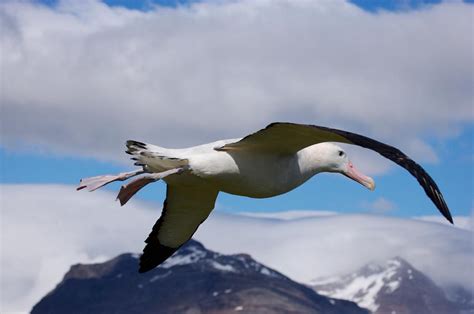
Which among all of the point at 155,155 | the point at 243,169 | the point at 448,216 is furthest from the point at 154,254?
the point at 448,216

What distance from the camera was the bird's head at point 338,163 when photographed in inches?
483

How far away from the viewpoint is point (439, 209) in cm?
991

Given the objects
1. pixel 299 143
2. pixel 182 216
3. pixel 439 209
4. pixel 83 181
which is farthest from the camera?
pixel 182 216

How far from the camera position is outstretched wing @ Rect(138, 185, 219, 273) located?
1340 cm

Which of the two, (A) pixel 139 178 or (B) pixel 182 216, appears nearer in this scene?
(A) pixel 139 178

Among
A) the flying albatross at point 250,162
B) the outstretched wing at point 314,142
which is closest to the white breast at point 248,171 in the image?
the flying albatross at point 250,162

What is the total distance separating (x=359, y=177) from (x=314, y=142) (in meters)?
1.87

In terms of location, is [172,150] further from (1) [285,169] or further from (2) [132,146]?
(1) [285,169]

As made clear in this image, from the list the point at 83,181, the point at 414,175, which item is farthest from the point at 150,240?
the point at 414,175

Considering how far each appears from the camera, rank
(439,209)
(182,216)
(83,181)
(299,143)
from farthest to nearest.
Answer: (182,216) → (83,181) → (299,143) → (439,209)

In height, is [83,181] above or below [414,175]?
above

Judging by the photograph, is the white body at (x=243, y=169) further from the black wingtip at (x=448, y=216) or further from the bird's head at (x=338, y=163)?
the black wingtip at (x=448, y=216)

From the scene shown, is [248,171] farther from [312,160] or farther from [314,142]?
[312,160]

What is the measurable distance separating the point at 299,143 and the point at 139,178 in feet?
6.44
